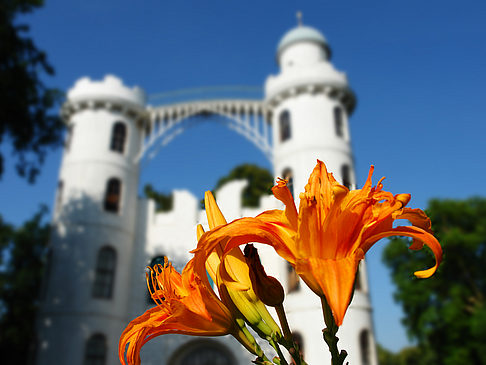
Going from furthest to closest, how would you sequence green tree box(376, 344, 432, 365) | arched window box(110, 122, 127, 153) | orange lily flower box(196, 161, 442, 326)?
green tree box(376, 344, 432, 365)
arched window box(110, 122, 127, 153)
orange lily flower box(196, 161, 442, 326)

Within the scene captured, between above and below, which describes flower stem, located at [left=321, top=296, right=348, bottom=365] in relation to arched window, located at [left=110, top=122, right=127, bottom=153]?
below

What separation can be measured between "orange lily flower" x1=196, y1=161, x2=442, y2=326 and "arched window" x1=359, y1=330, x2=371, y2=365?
47.0 ft

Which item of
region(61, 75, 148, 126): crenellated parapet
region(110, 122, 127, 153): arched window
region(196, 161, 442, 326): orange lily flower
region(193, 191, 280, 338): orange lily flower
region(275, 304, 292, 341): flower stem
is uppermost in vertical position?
region(61, 75, 148, 126): crenellated parapet

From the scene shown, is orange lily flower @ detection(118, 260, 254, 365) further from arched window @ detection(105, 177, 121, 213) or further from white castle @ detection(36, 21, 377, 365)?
arched window @ detection(105, 177, 121, 213)

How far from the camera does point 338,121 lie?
19031mm

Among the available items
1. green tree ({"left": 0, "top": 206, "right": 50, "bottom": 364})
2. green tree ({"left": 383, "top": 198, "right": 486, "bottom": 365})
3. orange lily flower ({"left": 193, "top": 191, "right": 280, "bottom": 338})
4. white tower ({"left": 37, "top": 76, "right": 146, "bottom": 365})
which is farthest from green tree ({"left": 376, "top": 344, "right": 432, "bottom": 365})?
orange lily flower ({"left": 193, "top": 191, "right": 280, "bottom": 338})

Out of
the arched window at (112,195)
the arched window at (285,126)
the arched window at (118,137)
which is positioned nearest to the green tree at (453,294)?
the arched window at (285,126)

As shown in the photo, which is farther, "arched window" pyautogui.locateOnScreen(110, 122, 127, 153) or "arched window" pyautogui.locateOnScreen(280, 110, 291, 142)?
"arched window" pyautogui.locateOnScreen(110, 122, 127, 153)

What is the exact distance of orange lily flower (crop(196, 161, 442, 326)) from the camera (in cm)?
106

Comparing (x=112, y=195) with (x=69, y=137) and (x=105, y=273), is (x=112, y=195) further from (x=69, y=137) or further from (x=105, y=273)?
(x=69, y=137)

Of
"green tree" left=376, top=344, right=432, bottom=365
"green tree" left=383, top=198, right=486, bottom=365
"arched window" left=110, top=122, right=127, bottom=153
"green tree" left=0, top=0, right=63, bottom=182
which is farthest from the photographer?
"green tree" left=376, top=344, right=432, bottom=365

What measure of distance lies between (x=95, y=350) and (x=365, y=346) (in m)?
9.77

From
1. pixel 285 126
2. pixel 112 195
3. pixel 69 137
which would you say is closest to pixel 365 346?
pixel 285 126

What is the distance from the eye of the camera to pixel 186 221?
17.6 meters
